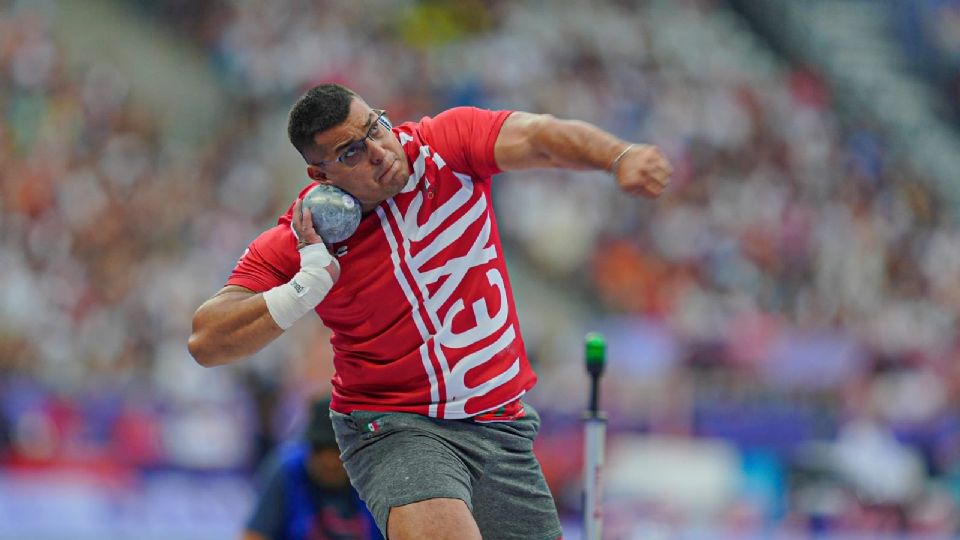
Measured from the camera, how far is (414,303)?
16.1 ft

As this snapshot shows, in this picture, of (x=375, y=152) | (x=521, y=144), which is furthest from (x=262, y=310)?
(x=521, y=144)

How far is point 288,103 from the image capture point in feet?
55.9

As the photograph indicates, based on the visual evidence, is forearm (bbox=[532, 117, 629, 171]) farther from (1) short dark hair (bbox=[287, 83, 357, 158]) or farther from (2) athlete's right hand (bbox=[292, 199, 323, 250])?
(2) athlete's right hand (bbox=[292, 199, 323, 250])

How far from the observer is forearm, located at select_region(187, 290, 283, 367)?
467 centimetres

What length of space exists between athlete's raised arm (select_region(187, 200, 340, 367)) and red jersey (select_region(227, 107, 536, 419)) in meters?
0.16

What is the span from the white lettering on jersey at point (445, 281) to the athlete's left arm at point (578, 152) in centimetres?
27

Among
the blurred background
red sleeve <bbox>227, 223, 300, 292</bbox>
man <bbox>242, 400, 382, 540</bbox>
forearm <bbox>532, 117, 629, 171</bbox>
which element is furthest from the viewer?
the blurred background

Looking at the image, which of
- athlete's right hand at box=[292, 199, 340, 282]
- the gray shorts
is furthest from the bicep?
the gray shorts

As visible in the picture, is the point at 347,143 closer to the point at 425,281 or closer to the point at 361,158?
the point at 361,158

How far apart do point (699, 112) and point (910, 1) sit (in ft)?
21.6

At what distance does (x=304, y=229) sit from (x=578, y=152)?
0.98 meters

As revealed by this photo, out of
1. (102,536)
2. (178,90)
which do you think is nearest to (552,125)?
(102,536)

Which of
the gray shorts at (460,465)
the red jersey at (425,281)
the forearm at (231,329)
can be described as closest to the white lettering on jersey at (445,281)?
the red jersey at (425,281)

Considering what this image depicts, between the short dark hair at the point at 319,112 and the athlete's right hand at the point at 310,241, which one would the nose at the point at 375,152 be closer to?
the short dark hair at the point at 319,112
